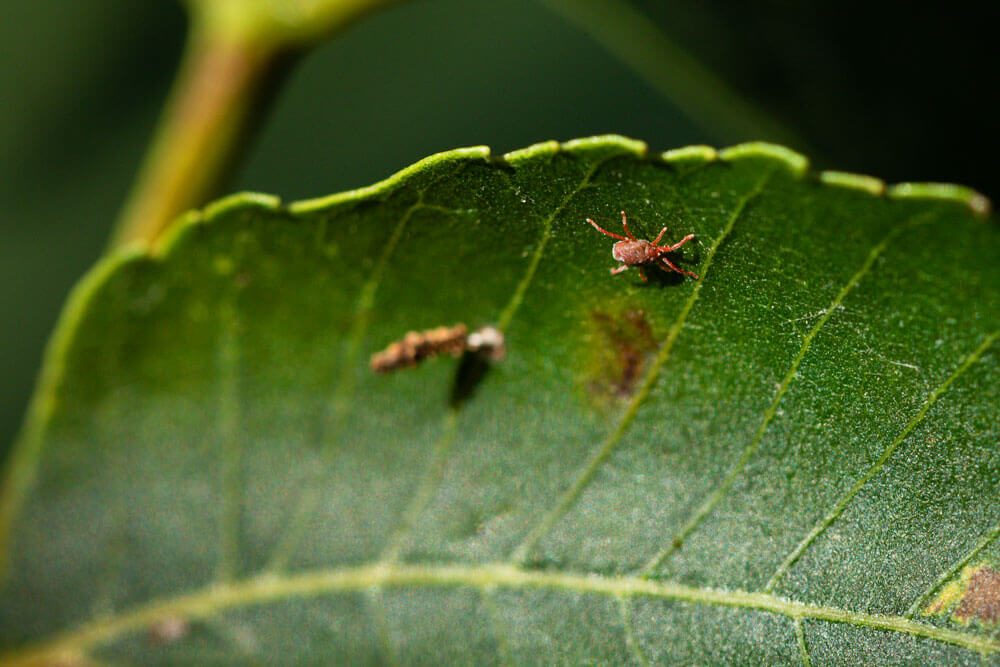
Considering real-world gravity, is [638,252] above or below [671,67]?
below

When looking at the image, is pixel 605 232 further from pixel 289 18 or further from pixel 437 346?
pixel 289 18

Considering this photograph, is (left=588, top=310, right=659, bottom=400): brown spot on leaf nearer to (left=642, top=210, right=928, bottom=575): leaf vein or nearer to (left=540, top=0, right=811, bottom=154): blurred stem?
(left=642, top=210, right=928, bottom=575): leaf vein

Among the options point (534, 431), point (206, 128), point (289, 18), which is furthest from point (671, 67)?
point (534, 431)

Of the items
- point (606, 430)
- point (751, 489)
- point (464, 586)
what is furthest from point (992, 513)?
point (464, 586)

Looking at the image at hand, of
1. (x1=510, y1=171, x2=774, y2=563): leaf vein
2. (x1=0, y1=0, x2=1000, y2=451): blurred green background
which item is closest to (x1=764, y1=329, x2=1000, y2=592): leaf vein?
(x1=510, y1=171, x2=774, y2=563): leaf vein

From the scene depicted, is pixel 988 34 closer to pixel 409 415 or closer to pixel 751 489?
pixel 751 489
